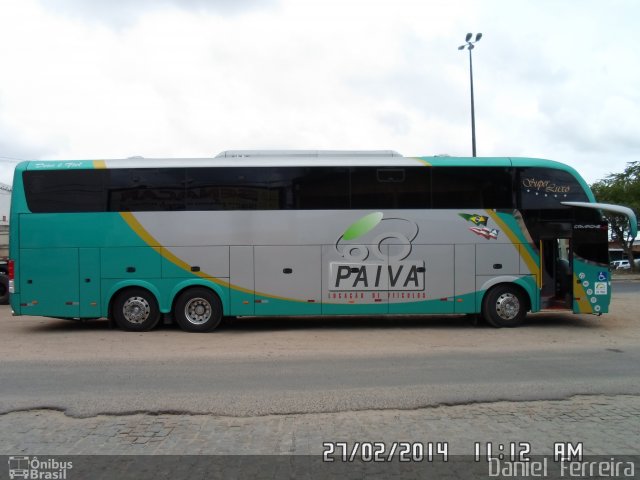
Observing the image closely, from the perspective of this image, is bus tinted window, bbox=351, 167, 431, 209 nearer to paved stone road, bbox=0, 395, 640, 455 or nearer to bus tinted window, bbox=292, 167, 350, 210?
bus tinted window, bbox=292, 167, 350, 210

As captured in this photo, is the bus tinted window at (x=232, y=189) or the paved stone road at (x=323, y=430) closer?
the paved stone road at (x=323, y=430)

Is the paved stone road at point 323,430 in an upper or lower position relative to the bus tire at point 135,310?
lower

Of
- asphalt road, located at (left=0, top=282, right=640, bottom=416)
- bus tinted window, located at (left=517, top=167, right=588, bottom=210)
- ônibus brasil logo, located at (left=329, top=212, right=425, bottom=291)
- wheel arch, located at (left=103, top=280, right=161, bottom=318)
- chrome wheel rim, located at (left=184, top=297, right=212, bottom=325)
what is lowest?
asphalt road, located at (left=0, top=282, right=640, bottom=416)

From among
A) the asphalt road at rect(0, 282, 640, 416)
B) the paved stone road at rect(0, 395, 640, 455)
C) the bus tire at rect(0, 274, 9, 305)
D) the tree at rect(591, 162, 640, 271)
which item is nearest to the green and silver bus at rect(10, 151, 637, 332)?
the asphalt road at rect(0, 282, 640, 416)

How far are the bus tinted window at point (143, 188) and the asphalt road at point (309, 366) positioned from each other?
2.78 meters

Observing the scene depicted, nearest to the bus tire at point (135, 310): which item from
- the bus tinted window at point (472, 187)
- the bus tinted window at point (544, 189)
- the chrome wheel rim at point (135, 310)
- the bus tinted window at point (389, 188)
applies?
the chrome wheel rim at point (135, 310)

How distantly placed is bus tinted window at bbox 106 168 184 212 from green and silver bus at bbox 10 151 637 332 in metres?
0.03

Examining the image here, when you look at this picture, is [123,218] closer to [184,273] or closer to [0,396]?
[184,273]

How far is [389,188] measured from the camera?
11469 mm

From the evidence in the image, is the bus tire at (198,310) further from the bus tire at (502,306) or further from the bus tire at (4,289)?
the bus tire at (4,289)

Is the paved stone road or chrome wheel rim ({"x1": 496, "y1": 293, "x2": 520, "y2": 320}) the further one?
chrome wheel rim ({"x1": 496, "y1": 293, "x2": 520, "y2": 320})

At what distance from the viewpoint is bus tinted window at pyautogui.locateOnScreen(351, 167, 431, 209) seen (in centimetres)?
1145

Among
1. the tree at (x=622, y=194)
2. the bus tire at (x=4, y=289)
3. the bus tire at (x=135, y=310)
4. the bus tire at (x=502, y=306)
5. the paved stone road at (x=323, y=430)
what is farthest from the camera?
the tree at (x=622, y=194)

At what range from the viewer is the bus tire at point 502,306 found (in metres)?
11.7
